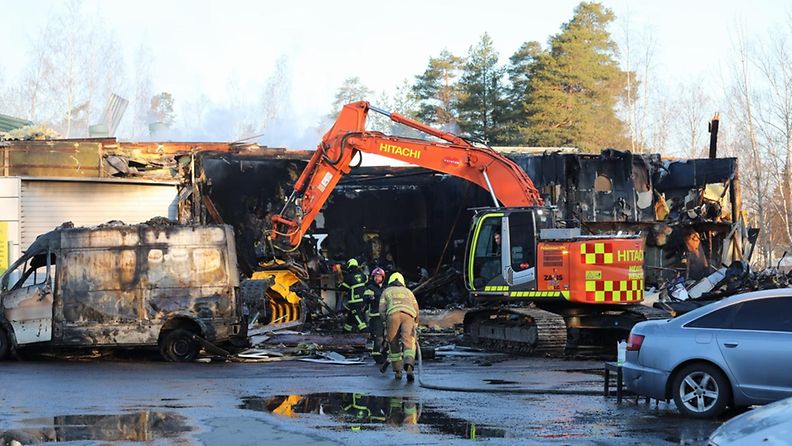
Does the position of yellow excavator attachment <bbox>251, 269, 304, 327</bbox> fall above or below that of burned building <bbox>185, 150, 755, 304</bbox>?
below

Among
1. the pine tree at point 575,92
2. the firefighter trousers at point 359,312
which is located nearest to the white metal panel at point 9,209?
the firefighter trousers at point 359,312

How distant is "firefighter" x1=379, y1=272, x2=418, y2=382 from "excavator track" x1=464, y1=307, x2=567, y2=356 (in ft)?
15.9

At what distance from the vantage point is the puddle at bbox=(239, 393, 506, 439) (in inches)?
425

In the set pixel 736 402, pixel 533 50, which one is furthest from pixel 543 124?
pixel 736 402

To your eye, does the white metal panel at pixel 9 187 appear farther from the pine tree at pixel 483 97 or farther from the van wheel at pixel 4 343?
the pine tree at pixel 483 97

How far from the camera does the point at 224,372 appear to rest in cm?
1712

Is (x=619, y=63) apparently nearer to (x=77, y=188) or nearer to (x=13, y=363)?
(x=77, y=188)

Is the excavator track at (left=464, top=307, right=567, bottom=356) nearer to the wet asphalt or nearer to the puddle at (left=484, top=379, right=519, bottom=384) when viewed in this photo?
the wet asphalt

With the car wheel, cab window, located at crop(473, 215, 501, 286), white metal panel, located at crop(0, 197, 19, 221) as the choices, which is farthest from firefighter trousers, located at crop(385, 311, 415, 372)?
white metal panel, located at crop(0, 197, 19, 221)

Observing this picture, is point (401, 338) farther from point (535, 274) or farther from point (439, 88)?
point (439, 88)

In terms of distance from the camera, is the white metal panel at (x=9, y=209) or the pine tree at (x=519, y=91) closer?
the white metal panel at (x=9, y=209)

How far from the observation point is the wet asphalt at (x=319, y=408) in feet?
33.8

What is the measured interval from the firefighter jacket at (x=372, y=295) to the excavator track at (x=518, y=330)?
314 centimetres

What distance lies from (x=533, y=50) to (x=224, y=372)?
145 ft
